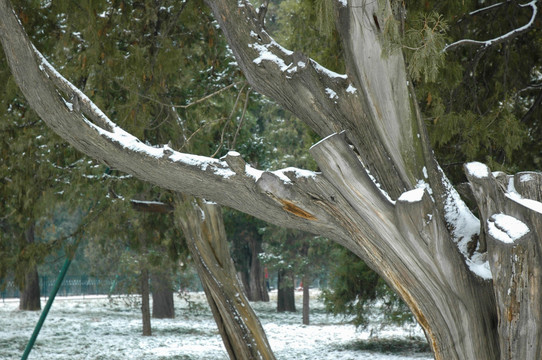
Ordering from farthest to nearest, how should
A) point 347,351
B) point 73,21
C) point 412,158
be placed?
point 347,351
point 73,21
point 412,158

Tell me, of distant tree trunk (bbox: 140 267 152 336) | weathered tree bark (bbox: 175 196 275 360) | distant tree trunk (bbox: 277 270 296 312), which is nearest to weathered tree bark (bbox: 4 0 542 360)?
weathered tree bark (bbox: 175 196 275 360)

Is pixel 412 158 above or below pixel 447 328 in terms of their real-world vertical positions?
above

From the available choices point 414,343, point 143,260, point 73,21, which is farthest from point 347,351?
point 73,21

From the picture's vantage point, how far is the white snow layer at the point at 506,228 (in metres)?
3.30

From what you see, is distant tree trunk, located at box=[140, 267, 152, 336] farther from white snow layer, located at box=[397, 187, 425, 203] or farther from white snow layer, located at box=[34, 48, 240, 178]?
white snow layer, located at box=[397, 187, 425, 203]

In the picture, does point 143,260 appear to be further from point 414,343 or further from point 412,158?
point 412,158

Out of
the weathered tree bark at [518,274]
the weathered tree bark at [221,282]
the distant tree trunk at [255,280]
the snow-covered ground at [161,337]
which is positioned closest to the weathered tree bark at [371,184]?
the weathered tree bark at [518,274]

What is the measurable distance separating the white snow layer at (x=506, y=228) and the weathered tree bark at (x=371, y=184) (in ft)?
0.04

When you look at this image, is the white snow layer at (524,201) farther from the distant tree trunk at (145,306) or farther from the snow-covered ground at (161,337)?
the distant tree trunk at (145,306)

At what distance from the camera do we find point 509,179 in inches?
146

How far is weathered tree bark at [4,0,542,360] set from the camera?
3.46 m

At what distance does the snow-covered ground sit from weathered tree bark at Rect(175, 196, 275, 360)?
421 cm

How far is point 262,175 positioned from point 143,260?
11.3 meters

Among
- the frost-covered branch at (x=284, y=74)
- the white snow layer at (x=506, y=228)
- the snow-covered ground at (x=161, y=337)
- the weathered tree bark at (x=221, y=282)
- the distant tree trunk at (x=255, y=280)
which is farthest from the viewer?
the distant tree trunk at (x=255, y=280)
